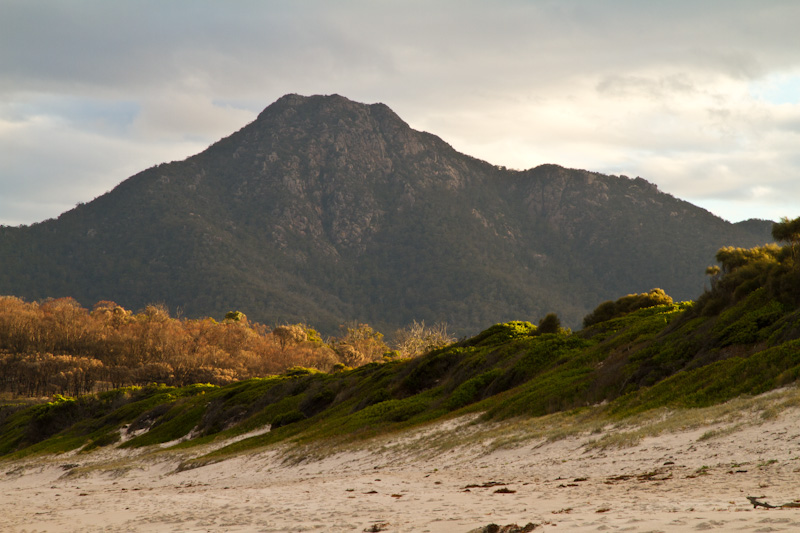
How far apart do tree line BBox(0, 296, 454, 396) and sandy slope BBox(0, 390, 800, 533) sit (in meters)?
70.5

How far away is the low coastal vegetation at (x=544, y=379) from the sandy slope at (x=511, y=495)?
4.21m

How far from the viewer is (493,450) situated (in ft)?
73.0

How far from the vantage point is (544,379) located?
31750mm

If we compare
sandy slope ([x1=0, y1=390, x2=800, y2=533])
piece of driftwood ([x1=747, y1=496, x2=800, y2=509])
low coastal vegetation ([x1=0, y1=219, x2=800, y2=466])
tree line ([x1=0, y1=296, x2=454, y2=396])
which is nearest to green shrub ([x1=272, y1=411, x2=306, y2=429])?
low coastal vegetation ([x1=0, y1=219, x2=800, y2=466])

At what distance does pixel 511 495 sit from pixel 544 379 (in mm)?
17502

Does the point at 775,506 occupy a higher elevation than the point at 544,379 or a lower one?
higher

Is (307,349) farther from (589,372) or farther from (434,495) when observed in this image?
(434,495)

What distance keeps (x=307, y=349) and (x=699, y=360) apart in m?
113

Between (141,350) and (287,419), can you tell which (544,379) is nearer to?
(287,419)

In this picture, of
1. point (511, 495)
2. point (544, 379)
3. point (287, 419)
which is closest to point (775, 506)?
point (511, 495)

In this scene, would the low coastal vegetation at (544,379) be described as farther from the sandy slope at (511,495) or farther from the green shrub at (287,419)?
the sandy slope at (511,495)

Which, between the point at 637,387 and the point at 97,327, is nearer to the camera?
the point at 637,387

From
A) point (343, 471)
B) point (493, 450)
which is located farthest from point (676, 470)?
point (343, 471)

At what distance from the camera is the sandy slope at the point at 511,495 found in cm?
1109
